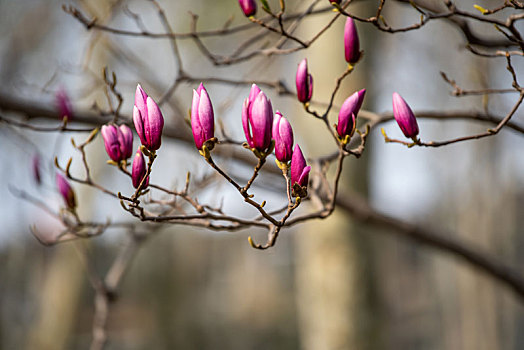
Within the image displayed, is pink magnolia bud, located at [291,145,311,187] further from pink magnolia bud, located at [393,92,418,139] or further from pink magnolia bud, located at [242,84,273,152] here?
pink magnolia bud, located at [393,92,418,139]

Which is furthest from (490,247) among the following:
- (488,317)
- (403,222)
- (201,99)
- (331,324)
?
(201,99)

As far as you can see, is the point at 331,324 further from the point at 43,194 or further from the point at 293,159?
the point at 293,159

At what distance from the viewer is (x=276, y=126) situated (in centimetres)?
74

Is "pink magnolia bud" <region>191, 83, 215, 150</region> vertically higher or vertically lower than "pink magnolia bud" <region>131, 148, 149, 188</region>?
higher

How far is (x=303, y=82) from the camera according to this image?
0.93 meters

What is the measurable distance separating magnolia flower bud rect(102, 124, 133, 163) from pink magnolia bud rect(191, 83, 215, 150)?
241 millimetres

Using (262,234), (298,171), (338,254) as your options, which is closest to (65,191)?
(298,171)

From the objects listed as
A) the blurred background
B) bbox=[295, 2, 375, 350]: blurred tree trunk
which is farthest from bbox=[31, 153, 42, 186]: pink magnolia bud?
bbox=[295, 2, 375, 350]: blurred tree trunk

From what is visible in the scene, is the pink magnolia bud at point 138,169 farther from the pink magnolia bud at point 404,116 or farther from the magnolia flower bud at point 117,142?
the pink magnolia bud at point 404,116

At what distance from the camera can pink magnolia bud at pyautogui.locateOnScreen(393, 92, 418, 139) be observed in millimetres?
837

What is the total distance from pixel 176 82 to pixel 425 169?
7223 millimetres

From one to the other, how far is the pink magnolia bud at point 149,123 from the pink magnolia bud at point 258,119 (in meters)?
0.13

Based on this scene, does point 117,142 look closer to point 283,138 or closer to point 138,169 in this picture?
point 138,169

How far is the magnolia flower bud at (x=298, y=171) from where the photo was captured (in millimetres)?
747
